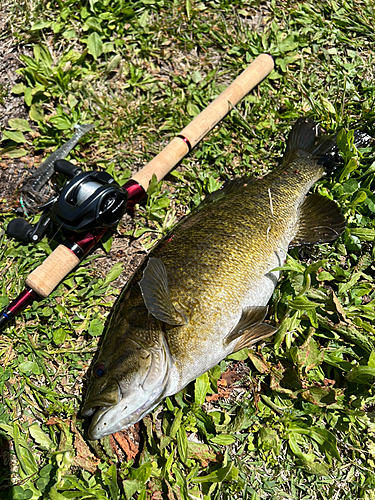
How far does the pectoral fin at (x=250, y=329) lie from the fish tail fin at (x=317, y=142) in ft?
4.91

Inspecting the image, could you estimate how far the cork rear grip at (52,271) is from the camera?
2975 millimetres

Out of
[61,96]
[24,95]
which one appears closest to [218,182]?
[61,96]

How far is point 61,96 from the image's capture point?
389cm

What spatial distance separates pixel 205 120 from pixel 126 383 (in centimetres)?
232

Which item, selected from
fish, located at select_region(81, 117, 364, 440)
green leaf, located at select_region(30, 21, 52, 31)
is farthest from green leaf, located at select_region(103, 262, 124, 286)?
green leaf, located at select_region(30, 21, 52, 31)

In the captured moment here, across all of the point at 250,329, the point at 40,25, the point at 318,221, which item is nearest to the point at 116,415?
the point at 250,329

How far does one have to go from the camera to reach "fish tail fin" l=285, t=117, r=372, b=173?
341cm

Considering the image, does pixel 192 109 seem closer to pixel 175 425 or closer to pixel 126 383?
pixel 126 383

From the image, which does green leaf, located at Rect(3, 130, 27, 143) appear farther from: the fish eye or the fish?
the fish eye

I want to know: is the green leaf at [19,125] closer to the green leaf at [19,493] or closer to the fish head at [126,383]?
the fish head at [126,383]

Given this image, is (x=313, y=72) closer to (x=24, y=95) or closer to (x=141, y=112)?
(x=141, y=112)

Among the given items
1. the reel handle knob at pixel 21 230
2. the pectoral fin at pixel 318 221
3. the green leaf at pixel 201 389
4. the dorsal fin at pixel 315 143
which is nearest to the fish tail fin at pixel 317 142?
the dorsal fin at pixel 315 143

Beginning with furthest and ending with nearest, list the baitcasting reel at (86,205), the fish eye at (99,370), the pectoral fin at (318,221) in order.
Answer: the pectoral fin at (318,221) < the baitcasting reel at (86,205) < the fish eye at (99,370)

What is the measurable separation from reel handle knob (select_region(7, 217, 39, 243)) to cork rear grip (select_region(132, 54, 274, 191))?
94 cm
